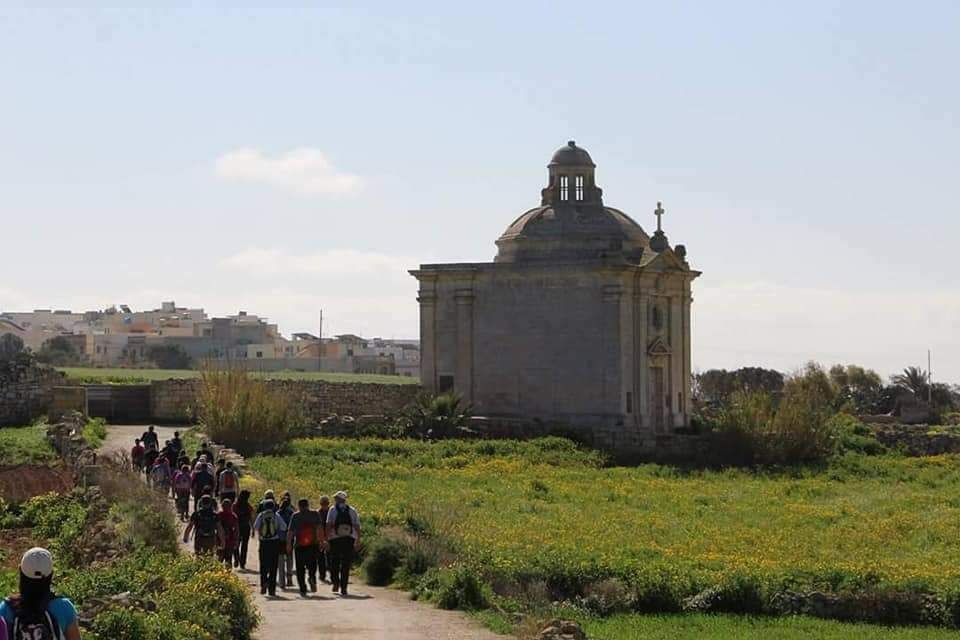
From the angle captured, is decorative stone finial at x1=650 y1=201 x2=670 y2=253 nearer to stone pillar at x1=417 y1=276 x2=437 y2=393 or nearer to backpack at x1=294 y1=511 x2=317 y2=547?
stone pillar at x1=417 y1=276 x2=437 y2=393

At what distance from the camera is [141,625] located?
1400 centimetres

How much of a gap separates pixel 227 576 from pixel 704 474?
27.8 meters

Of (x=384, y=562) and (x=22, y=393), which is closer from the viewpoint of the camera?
(x=384, y=562)

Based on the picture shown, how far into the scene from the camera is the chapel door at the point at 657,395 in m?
52.2

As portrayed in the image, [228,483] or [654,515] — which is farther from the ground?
[228,483]

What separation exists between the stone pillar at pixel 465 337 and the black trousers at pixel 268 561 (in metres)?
31.5

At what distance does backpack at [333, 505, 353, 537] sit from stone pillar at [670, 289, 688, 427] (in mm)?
32954

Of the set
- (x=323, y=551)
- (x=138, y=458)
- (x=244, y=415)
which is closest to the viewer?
(x=323, y=551)

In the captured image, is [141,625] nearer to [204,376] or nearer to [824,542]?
[824,542]

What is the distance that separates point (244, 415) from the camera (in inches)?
1582

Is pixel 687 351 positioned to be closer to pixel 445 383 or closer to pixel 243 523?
pixel 445 383

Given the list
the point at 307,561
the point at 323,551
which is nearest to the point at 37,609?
the point at 307,561

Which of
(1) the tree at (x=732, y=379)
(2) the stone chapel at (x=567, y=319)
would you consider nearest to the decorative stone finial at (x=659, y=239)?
(2) the stone chapel at (x=567, y=319)

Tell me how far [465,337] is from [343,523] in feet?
103
